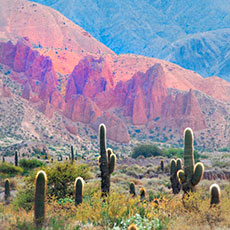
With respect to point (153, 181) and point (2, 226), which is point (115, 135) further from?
point (2, 226)

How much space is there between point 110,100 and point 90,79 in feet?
25.8

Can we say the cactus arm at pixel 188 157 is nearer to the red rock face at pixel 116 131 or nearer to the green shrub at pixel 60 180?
A: the green shrub at pixel 60 180

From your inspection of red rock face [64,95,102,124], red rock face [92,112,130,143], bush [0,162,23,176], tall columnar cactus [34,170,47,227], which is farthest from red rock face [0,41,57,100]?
tall columnar cactus [34,170,47,227]

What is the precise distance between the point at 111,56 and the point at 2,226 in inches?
4674

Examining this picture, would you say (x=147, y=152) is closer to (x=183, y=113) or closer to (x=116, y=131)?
(x=116, y=131)

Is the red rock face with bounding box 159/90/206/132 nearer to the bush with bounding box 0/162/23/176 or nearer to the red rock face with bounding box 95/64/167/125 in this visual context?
the red rock face with bounding box 95/64/167/125

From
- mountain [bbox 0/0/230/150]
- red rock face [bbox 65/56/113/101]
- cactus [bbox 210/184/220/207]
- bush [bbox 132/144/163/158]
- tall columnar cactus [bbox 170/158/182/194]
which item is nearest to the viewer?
cactus [bbox 210/184/220/207]

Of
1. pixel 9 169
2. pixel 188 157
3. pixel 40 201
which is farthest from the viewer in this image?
pixel 9 169

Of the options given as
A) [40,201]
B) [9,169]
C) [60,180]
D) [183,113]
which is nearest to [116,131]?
[183,113]

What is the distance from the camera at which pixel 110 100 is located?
89500mm

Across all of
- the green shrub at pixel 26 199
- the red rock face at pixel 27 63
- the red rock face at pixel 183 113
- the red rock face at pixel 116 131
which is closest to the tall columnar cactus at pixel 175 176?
the green shrub at pixel 26 199

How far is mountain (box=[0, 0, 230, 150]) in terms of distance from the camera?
2840 inches

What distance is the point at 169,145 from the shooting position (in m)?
73.3

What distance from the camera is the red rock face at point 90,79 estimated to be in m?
91.9
